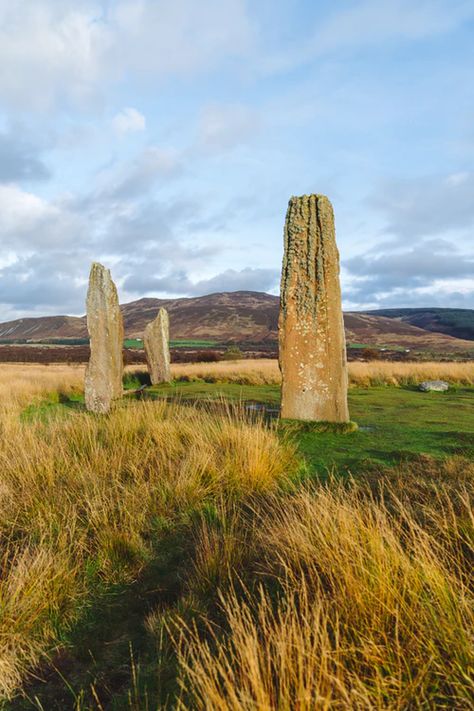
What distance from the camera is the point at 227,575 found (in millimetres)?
3260

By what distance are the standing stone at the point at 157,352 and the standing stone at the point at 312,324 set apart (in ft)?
33.8

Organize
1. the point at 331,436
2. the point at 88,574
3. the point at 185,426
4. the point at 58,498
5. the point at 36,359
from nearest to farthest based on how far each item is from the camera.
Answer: the point at 88,574
the point at 58,498
the point at 185,426
the point at 331,436
the point at 36,359

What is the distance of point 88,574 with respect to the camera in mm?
3471

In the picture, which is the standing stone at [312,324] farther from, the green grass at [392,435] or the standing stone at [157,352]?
the standing stone at [157,352]

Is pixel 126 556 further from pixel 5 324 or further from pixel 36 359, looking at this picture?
pixel 5 324

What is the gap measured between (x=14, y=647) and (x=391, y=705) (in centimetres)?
205

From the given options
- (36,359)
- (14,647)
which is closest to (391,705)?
(14,647)

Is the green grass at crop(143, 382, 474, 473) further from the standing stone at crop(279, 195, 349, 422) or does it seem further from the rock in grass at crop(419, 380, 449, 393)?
the rock in grass at crop(419, 380, 449, 393)

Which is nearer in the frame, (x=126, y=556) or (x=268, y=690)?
(x=268, y=690)

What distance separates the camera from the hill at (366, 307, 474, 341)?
118 meters

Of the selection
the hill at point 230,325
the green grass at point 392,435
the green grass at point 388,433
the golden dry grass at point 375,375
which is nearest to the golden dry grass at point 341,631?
the green grass at point 388,433

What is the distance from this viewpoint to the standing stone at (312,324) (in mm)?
8484

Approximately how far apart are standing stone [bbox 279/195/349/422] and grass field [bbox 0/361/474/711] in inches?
72.1

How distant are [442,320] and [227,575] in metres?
148
